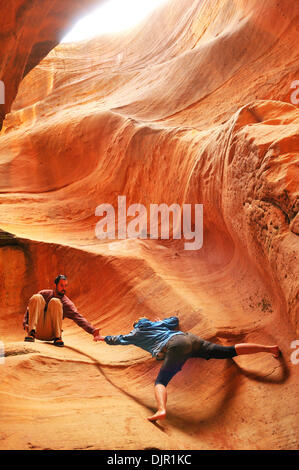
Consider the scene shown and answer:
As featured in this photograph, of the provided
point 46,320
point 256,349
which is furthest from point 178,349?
point 46,320

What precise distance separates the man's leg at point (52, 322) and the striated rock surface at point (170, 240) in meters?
0.23

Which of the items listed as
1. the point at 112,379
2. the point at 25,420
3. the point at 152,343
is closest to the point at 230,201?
the point at 152,343

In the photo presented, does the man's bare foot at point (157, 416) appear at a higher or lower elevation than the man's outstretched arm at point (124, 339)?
lower

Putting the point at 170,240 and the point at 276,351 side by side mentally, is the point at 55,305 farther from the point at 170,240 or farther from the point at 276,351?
the point at 170,240

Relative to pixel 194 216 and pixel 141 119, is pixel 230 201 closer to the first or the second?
pixel 194 216

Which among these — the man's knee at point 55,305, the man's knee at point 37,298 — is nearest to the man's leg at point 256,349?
the man's knee at point 55,305

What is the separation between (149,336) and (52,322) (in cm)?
125

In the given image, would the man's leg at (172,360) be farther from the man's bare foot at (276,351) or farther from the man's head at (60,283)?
the man's head at (60,283)

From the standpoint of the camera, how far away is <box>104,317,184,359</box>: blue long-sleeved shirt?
4.42 m

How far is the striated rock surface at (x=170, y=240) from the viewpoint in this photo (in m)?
3.69

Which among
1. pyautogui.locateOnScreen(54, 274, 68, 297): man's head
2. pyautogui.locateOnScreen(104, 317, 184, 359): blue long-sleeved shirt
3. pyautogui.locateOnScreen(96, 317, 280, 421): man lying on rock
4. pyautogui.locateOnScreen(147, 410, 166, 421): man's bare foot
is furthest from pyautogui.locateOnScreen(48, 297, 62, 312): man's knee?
pyautogui.locateOnScreen(147, 410, 166, 421): man's bare foot

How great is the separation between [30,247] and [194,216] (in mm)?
2741

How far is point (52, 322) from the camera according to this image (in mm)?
5078

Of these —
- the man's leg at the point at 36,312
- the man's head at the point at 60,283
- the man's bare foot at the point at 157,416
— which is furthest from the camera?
the man's head at the point at 60,283
